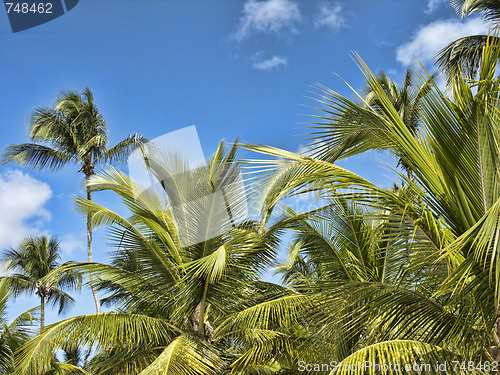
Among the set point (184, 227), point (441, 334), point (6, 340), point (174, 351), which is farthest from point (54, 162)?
point (441, 334)

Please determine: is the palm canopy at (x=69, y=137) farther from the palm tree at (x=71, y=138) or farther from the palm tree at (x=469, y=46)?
the palm tree at (x=469, y=46)

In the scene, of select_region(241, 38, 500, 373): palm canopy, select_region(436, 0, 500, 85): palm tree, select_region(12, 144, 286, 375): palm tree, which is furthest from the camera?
select_region(436, 0, 500, 85): palm tree

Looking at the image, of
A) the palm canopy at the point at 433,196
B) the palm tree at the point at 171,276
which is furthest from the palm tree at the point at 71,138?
the palm canopy at the point at 433,196

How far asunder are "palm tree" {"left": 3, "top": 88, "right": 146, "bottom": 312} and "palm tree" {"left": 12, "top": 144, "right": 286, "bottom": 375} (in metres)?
7.64

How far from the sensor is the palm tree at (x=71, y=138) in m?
16.0

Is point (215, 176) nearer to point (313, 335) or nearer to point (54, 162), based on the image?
point (313, 335)

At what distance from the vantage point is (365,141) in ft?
14.8

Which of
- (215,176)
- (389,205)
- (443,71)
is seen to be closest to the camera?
(389,205)

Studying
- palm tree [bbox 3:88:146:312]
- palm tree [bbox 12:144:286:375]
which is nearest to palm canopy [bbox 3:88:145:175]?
palm tree [bbox 3:88:146:312]

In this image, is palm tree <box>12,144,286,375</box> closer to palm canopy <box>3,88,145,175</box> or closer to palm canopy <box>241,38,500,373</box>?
palm canopy <box>241,38,500,373</box>

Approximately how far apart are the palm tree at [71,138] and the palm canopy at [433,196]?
1283 centimetres

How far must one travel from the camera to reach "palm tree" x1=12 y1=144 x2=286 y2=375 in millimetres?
7379

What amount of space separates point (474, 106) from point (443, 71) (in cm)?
1230

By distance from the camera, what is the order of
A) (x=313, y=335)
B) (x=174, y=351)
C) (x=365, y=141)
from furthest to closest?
(x=174, y=351)
(x=313, y=335)
(x=365, y=141)
